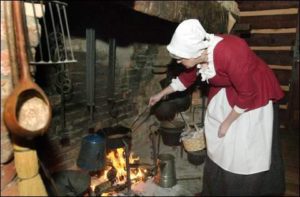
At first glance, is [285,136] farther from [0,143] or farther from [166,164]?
[0,143]

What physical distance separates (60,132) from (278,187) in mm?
1787

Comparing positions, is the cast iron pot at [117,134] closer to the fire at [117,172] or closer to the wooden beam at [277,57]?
the fire at [117,172]

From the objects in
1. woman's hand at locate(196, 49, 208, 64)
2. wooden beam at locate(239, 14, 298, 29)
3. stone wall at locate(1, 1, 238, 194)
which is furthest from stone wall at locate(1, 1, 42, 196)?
wooden beam at locate(239, 14, 298, 29)

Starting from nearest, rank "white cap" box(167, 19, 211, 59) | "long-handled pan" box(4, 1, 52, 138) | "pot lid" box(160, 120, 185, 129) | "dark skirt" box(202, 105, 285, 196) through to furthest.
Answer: "long-handled pan" box(4, 1, 52, 138) < "white cap" box(167, 19, 211, 59) < "dark skirt" box(202, 105, 285, 196) < "pot lid" box(160, 120, 185, 129)

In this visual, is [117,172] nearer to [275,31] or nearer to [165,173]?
[165,173]

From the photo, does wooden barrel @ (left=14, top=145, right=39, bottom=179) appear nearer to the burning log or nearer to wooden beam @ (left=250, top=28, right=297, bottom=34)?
the burning log

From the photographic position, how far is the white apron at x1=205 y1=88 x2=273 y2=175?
2045 millimetres

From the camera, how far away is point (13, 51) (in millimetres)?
1211

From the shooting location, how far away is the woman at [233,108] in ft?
5.95

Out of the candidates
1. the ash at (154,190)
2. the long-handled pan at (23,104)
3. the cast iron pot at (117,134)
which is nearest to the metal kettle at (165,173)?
the ash at (154,190)

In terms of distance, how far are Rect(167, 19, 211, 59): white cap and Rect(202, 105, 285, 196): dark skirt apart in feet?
2.78

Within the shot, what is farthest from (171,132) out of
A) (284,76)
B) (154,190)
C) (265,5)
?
(265,5)

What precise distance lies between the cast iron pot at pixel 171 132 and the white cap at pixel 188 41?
1636 millimetres

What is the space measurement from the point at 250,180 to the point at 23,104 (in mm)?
1646
